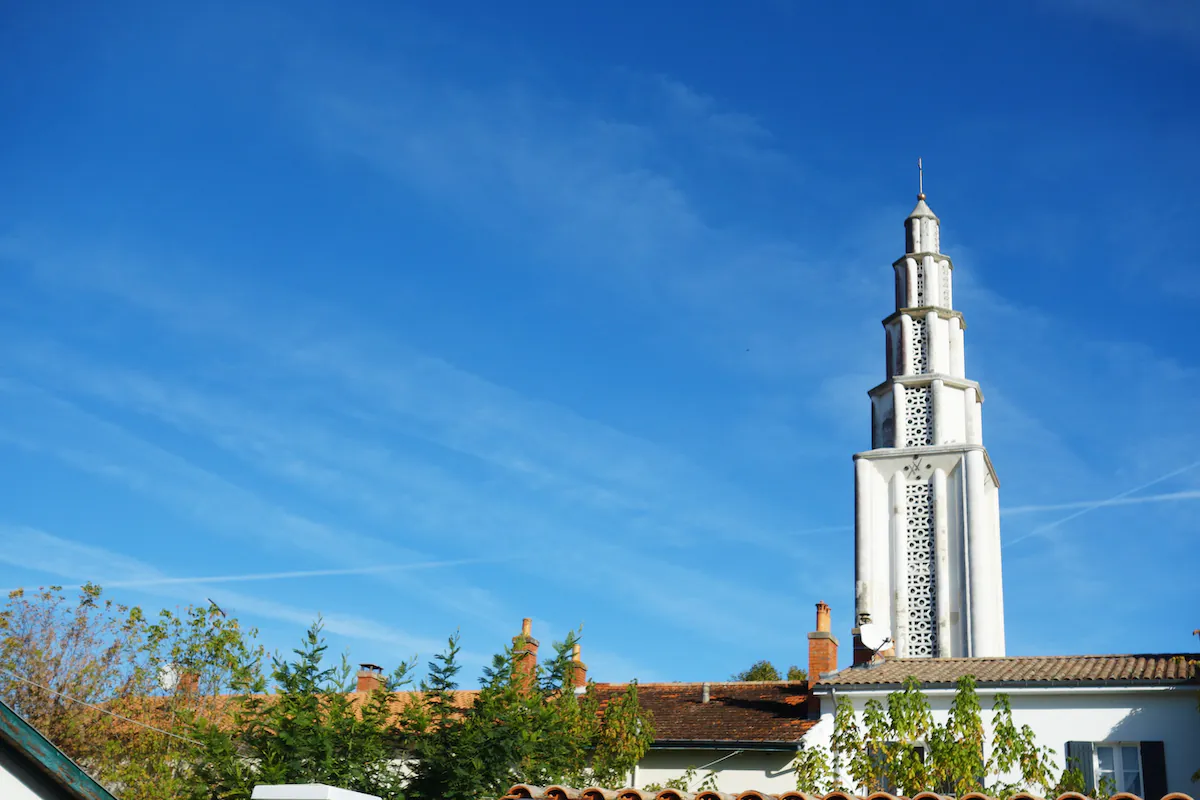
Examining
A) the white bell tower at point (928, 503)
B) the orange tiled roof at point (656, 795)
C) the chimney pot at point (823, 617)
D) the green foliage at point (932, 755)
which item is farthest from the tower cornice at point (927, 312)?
the orange tiled roof at point (656, 795)

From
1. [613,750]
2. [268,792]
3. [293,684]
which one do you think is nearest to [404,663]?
[293,684]

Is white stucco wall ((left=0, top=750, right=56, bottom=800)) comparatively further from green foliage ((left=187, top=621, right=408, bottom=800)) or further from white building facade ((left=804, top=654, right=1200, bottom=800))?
white building facade ((left=804, top=654, right=1200, bottom=800))

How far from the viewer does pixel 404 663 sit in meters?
18.5

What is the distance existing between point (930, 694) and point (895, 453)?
29.8ft

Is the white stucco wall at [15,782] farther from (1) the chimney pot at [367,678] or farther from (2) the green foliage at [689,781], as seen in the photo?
(1) the chimney pot at [367,678]

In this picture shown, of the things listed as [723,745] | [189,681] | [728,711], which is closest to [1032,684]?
[723,745]

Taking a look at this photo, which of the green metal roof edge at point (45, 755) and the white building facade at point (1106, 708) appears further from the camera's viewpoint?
the white building facade at point (1106, 708)

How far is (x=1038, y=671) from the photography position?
20.5m

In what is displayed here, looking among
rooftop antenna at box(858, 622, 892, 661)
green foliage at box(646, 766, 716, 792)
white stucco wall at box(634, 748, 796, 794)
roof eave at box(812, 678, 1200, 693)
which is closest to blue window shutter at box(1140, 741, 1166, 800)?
roof eave at box(812, 678, 1200, 693)

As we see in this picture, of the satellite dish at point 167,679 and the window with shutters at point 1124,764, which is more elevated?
the satellite dish at point 167,679

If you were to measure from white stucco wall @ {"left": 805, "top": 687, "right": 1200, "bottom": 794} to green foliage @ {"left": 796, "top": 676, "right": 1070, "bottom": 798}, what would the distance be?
1.71 metres

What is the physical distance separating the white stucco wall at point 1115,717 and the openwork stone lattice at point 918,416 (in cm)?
975

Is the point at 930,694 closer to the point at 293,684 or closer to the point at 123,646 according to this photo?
the point at 293,684

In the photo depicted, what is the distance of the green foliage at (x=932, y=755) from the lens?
51.6 ft
